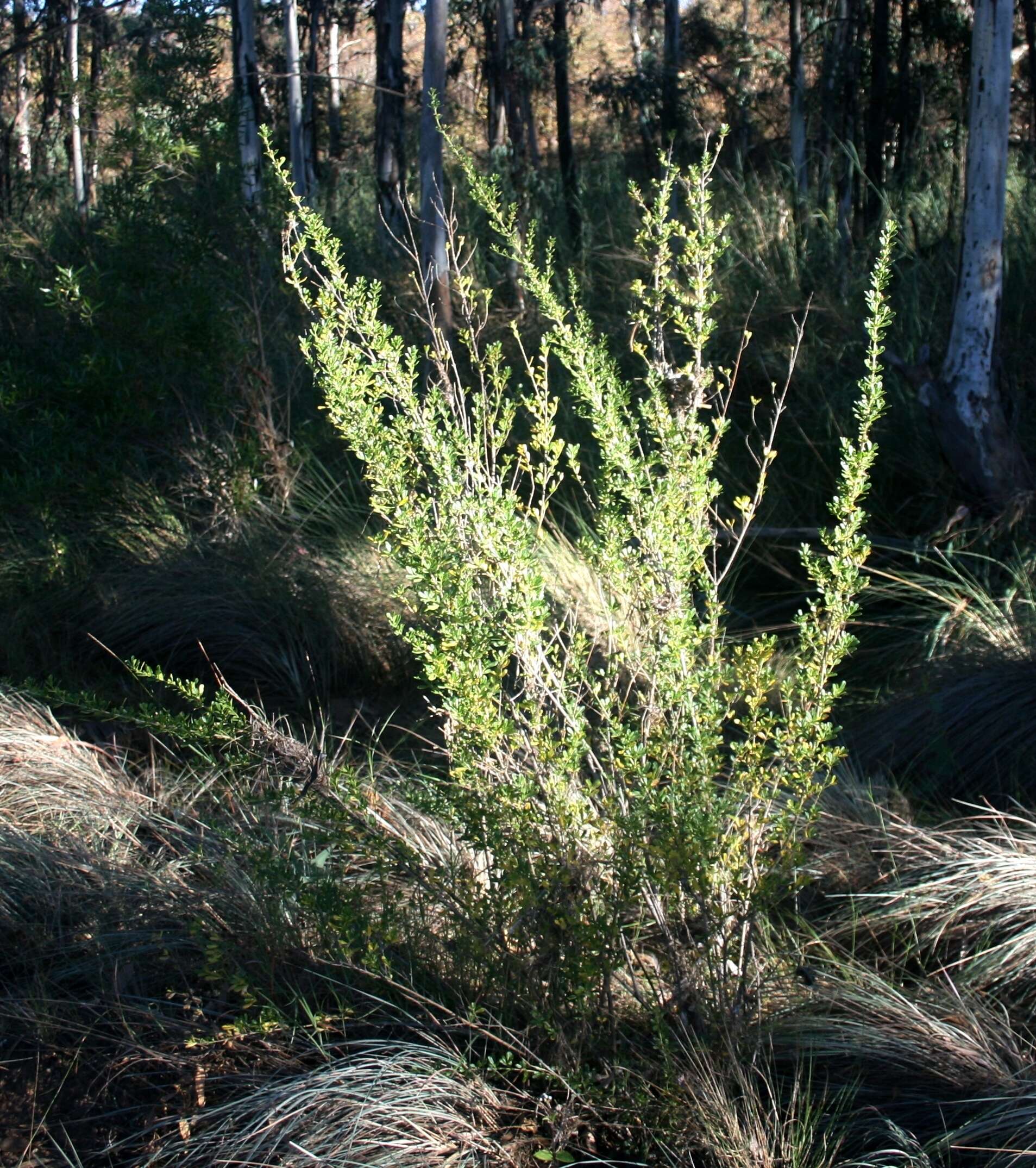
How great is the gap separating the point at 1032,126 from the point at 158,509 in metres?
7.85

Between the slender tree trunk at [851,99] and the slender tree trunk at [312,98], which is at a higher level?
the slender tree trunk at [312,98]

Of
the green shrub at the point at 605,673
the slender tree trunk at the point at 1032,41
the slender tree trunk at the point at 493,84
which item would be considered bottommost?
the green shrub at the point at 605,673

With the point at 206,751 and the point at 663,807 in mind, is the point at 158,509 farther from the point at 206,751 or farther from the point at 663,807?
the point at 663,807

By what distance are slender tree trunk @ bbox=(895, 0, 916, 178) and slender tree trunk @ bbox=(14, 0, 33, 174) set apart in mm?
10556

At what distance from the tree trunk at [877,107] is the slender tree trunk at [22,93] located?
34.5ft

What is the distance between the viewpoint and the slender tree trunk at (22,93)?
16.4 metres

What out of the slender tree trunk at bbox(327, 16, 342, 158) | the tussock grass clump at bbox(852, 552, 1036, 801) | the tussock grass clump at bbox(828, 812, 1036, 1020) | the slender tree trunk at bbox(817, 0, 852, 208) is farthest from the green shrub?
the slender tree trunk at bbox(327, 16, 342, 158)

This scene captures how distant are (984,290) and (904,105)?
432 centimetres

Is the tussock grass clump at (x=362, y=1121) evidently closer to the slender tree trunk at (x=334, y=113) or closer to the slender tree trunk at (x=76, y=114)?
the slender tree trunk at (x=76, y=114)

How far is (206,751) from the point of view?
14.5 ft

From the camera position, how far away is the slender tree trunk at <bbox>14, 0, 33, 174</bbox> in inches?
645

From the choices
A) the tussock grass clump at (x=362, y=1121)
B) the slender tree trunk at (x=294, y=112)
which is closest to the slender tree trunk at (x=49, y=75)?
the slender tree trunk at (x=294, y=112)

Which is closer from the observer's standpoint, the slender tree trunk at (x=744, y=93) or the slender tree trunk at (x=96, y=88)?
the slender tree trunk at (x=96, y=88)

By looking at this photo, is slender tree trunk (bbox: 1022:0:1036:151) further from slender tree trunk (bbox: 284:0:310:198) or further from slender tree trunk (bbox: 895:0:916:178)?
slender tree trunk (bbox: 284:0:310:198)
